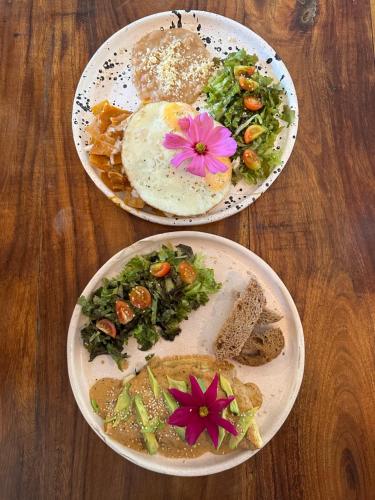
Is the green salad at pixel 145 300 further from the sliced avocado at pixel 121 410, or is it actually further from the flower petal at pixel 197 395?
the flower petal at pixel 197 395

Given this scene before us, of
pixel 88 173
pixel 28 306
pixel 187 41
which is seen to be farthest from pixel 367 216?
pixel 28 306

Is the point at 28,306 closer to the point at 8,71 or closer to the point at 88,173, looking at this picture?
the point at 88,173

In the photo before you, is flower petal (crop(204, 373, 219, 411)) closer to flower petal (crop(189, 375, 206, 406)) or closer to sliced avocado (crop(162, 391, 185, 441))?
flower petal (crop(189, 375, 206, 406))

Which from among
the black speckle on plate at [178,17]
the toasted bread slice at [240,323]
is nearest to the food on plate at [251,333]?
the toasted bread slice at [240,323]

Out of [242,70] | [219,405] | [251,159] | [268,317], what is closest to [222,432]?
[219,405]

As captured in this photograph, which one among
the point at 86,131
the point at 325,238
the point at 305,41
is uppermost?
the point at 305,41

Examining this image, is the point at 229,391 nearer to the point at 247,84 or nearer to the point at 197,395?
the point at 197,395
